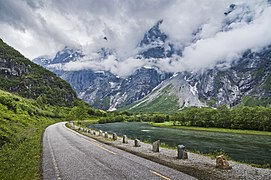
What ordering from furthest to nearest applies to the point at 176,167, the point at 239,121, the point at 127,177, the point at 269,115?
the point at 239,121, the point at 269,115, the point at 176,167, the point at 127,177

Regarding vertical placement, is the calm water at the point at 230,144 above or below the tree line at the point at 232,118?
below

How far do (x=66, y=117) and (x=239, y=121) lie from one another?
418ft

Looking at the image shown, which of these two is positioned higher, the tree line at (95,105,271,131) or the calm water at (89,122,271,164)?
the tree line at (95,105,271,131)

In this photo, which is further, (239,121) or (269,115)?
(239,121)

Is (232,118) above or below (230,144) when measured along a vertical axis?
above

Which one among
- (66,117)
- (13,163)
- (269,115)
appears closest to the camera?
(13,163)

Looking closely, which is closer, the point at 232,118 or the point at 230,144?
the point at 230,144

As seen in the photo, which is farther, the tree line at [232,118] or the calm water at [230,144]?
the tree line at [232,118]

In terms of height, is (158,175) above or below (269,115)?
below

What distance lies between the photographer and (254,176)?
1827 centimetres

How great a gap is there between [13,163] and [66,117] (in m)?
172

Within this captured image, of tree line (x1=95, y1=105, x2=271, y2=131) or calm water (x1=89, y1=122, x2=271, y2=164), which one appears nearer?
calm water (x1=89, y1=122, x2=271, y2=164)

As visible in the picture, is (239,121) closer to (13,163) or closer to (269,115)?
(269,115)

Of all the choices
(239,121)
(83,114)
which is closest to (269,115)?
(239,121)
